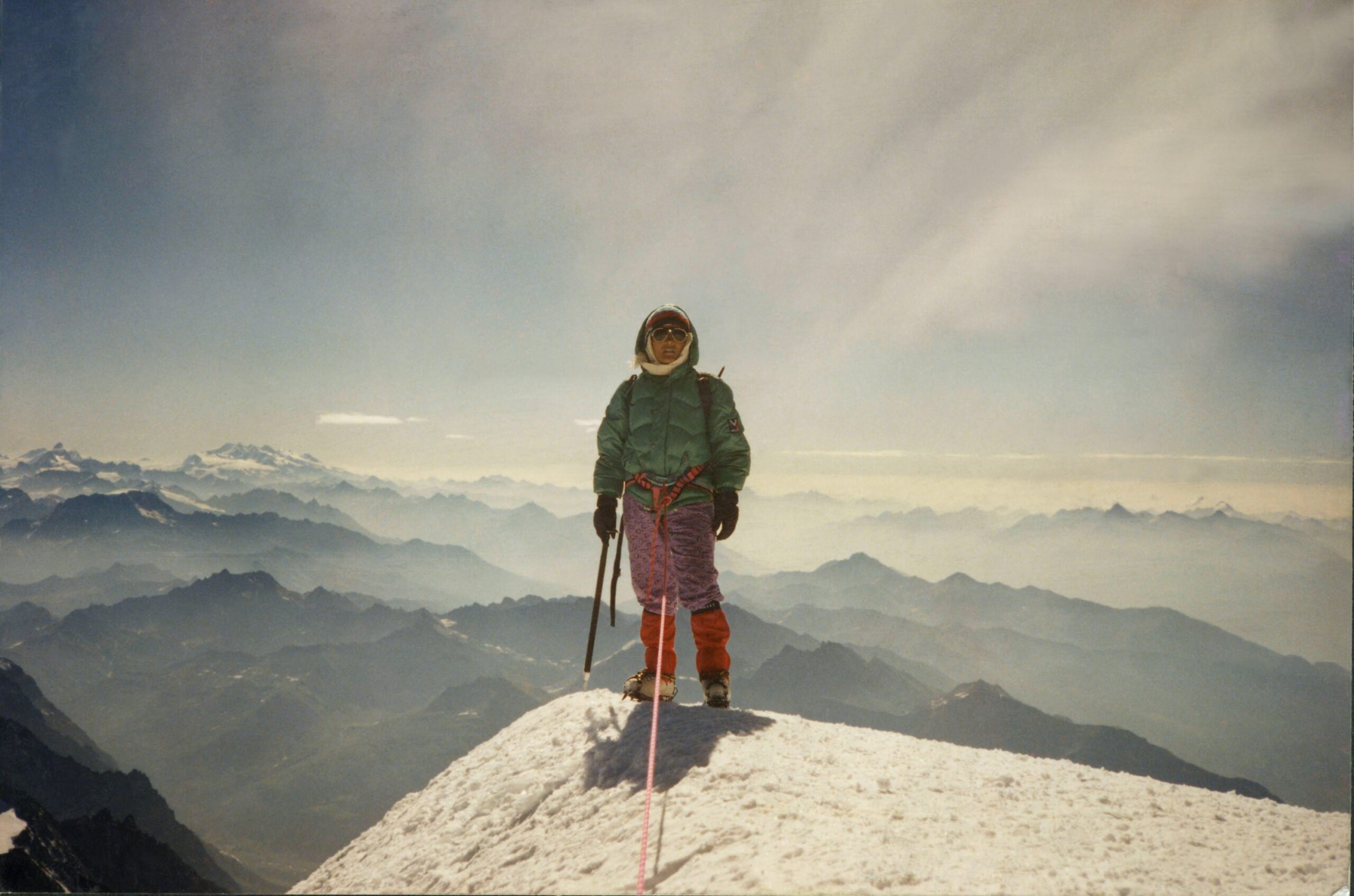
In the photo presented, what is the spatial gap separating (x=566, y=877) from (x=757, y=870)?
110 cm

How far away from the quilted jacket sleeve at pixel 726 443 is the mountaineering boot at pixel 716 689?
1.68m

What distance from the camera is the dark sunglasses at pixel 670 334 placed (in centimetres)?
495

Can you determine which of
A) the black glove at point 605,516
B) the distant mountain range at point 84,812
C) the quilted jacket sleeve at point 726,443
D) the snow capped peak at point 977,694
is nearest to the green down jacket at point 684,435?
the quilted jacket sleeve at point 726,443

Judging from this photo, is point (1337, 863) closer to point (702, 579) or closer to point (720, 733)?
point (720, 733)

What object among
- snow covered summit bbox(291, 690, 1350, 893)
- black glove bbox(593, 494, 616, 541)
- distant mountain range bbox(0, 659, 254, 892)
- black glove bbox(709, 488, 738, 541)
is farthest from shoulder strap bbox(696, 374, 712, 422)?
distant mountain range bbox(0, 659, 254, 892)

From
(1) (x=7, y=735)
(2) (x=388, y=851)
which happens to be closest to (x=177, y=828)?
(1) (x=7, y=735)

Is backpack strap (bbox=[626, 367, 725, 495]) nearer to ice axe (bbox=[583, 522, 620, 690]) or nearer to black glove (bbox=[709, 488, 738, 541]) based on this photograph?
black glove (bbox=[709, 488, 738, 541])

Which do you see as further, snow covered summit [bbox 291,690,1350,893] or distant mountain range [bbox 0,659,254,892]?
distant mountain range [bbox 0,659,254,892]

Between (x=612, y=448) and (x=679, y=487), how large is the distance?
820 millimetres

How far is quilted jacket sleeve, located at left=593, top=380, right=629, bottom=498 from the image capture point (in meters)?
5.20

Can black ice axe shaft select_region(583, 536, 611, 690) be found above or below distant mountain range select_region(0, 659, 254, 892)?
above

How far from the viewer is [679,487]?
485 cm

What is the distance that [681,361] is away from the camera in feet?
16.3

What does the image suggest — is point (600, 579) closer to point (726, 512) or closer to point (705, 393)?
point (726, 512)
